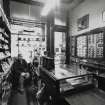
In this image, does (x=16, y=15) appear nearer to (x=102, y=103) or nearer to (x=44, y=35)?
(x=44, y=35)

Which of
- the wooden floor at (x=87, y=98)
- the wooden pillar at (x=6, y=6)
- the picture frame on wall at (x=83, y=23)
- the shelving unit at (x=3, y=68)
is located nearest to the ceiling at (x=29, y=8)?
the wooden pillar at (x=6, y=6)

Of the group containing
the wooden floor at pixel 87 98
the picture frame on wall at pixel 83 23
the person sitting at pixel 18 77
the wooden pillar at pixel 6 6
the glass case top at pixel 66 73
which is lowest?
the person sitting at pixel 18 77

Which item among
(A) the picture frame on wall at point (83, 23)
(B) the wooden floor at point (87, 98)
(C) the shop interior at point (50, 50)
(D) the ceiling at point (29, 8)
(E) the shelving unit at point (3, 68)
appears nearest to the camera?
(B) the wooden floor at point (87, 98)

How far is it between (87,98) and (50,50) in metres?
3.42

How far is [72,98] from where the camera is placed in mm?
1659

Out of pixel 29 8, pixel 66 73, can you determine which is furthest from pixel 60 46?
pixel 66 73

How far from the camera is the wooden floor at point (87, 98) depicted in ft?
→ 4.97

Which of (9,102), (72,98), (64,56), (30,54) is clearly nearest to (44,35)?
(30,54)

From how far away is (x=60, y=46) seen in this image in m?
5.62

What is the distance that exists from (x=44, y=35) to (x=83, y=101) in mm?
4349

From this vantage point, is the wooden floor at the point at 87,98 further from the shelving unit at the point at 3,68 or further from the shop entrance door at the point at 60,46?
the shop entrance door at the point at 60,46

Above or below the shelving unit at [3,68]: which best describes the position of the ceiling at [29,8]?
above

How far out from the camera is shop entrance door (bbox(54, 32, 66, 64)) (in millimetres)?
5554

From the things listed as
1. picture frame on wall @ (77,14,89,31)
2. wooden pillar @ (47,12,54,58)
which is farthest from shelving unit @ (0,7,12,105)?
picture frame on wall @ (77,14,89,31)
